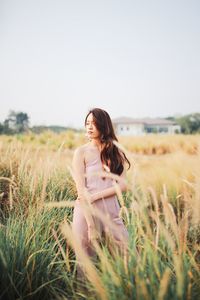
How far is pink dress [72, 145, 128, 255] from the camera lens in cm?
243

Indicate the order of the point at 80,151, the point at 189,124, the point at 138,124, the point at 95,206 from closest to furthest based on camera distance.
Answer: the point at 95,206
the point at 80,151
the point at 189,124
the point at 138,124

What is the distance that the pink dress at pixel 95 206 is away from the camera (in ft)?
7.98

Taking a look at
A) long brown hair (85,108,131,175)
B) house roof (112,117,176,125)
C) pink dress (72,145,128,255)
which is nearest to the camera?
pink dress (72,145,128,255)

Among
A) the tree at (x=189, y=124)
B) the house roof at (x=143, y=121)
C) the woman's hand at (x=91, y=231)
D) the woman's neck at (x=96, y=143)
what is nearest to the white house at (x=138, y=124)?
the house roof at (x=143, y=121)

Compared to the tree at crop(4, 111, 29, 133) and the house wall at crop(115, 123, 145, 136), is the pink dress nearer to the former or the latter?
the tree at crop(4, 111, 29, 133)

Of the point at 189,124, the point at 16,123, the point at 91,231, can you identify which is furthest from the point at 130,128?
the point at 91,231

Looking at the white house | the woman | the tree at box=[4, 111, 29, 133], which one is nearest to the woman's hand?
the woman

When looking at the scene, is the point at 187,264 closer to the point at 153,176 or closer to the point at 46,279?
the point at 46,279

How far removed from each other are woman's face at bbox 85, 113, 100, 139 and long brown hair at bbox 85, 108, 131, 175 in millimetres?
19

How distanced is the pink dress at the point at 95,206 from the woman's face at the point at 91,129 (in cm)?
8

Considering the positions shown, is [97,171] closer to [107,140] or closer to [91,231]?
[107,140]

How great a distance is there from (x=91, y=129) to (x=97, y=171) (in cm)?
29

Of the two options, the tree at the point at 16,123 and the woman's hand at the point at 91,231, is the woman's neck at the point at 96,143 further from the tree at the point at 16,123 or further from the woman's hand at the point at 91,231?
the tree at the point at 16,123

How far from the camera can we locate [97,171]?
2477 mm
